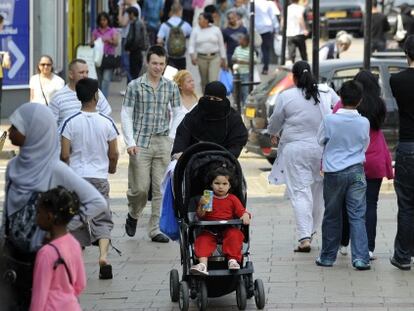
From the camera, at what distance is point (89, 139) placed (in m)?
10.9

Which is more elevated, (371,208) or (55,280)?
(55,280)

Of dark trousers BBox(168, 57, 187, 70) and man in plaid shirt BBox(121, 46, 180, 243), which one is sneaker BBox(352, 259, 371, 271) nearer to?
man in plaid shirt BBox(121, 46, 180, 243)

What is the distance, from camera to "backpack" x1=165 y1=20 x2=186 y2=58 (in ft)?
83.0

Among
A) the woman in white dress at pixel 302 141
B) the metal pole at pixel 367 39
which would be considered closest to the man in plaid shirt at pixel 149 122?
the woman in white dress at pixel 302 141

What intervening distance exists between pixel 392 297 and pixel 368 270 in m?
1.07

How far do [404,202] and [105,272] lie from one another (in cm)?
247

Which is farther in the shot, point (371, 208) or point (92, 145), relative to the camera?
point (371, 208)

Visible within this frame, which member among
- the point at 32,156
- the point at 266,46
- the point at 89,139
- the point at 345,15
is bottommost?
the point at 266,46

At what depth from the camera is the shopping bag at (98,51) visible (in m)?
24.1

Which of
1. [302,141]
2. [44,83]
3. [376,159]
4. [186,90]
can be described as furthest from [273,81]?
[376,159]

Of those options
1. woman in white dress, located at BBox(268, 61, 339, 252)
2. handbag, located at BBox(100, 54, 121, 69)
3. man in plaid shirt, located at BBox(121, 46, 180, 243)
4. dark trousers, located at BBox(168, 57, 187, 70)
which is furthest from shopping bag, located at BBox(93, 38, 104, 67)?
woman in white dress, located at BBox(268, 61, 339, 252)

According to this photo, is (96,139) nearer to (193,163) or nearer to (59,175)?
(193,163)

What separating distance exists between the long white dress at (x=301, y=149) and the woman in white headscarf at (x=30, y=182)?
4481 mm

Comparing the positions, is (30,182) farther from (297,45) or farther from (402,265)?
(297,45)
